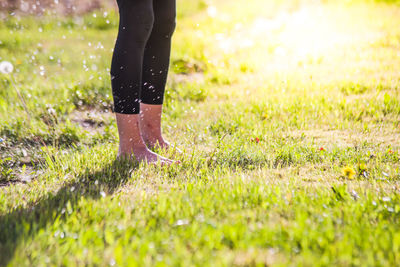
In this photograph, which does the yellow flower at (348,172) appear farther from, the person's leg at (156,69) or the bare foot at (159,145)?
the person's leg at (156,69)

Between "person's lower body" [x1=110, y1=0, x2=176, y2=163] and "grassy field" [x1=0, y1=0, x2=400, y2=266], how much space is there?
7.6 inches

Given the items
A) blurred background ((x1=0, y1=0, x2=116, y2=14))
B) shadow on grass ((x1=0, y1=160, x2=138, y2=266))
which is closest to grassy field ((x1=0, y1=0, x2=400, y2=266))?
shadow on grass ((x1=0, y1=160, x2=138, y2=266))

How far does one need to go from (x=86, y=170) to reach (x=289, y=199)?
1055 millimetres

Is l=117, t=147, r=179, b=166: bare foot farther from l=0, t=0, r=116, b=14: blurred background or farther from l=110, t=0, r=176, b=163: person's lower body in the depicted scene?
l=0, t=0, r=116, b=14: blurred background

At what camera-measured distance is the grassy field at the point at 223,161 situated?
1215 mm

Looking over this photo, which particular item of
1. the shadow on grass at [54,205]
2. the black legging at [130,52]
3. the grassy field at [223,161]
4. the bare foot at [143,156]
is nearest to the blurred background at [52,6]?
the grassy field at [223,161]

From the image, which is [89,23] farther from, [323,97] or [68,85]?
[323,97]

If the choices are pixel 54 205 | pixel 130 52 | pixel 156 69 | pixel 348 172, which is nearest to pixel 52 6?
pixel 156 69

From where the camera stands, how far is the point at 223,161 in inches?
81.4

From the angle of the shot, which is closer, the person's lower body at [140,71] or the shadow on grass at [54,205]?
the shadow on grass at [54,205]

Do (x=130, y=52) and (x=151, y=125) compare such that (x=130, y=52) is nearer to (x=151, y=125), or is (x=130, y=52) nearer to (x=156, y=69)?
(x=156, y=69)

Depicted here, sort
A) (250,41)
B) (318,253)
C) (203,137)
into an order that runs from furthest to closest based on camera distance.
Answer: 1. (250,41)
2. (203,137)
3. (318,253)

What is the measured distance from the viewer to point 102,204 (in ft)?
4.94

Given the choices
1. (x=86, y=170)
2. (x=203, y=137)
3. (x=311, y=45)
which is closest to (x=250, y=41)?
(x=311, y=45)
